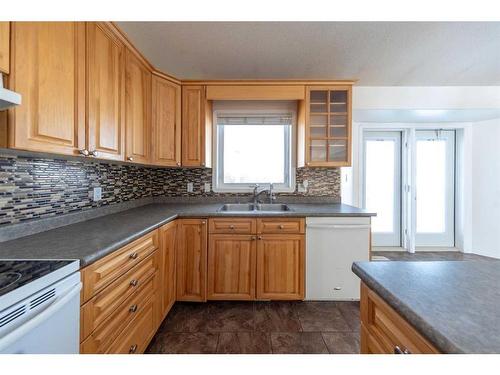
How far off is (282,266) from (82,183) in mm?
1768

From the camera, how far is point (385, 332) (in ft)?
2.30

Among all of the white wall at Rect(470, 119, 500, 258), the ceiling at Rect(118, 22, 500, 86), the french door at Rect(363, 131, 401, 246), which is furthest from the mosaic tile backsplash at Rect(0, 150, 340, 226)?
the white wall at Rect(470, 119, 500, 258)

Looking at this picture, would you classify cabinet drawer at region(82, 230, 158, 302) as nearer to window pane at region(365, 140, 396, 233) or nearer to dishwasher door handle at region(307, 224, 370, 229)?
dishwasher door handle at region(307, 224, 370, 229)

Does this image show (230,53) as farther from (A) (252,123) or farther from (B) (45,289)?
(B) (45,289)

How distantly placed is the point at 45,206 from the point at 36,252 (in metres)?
0.56

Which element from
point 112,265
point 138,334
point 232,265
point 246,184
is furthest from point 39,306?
point 246,184

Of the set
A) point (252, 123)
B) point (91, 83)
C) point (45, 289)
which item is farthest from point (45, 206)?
point (252, 123)

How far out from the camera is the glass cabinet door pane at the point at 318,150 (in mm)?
2613

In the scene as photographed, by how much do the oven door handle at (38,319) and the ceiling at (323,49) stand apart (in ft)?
5.64

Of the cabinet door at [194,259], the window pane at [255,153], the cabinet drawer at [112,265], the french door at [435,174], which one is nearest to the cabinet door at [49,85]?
the cabinet drawer at [112,265]

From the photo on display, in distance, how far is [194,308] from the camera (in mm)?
2152

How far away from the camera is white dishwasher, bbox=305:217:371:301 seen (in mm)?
2223

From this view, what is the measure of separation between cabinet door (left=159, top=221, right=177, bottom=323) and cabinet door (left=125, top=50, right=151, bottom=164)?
2.10ft

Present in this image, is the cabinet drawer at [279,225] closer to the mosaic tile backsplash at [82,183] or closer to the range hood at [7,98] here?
the mosaic tile backsplash at [82,183]
